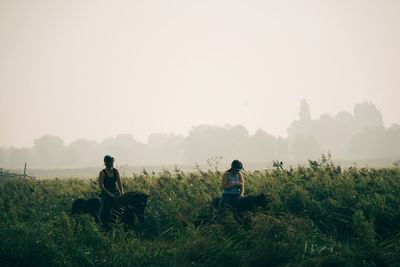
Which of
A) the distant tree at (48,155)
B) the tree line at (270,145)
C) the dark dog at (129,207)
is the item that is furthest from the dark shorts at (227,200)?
the distant tree at (48,155)

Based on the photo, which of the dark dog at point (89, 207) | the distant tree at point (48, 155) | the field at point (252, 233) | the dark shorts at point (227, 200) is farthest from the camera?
the distant tree at point (48, 155)

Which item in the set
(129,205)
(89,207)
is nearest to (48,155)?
(89,207)

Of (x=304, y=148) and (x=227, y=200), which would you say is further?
(x=304, y=148)

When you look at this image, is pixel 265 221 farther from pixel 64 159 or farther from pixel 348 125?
pixel 348 125

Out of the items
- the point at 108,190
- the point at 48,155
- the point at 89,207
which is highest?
the point at 48,155

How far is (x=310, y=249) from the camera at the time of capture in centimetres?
741

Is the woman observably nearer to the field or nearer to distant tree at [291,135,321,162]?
the field

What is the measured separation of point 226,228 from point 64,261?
3.55 m

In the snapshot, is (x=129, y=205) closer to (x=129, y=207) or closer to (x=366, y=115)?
(x=129, y=207)

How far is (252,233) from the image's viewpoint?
8.10m

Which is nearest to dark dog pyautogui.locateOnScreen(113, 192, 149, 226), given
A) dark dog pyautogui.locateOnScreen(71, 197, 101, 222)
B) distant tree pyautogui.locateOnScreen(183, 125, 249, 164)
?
dark dog pyautogui.locateOnScreen(71, 197, 101, 222)

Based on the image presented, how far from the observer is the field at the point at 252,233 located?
7363 mm

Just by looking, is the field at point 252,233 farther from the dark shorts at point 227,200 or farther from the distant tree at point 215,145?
the distant tree at point 215,145

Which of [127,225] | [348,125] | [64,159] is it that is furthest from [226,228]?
[348,125]
